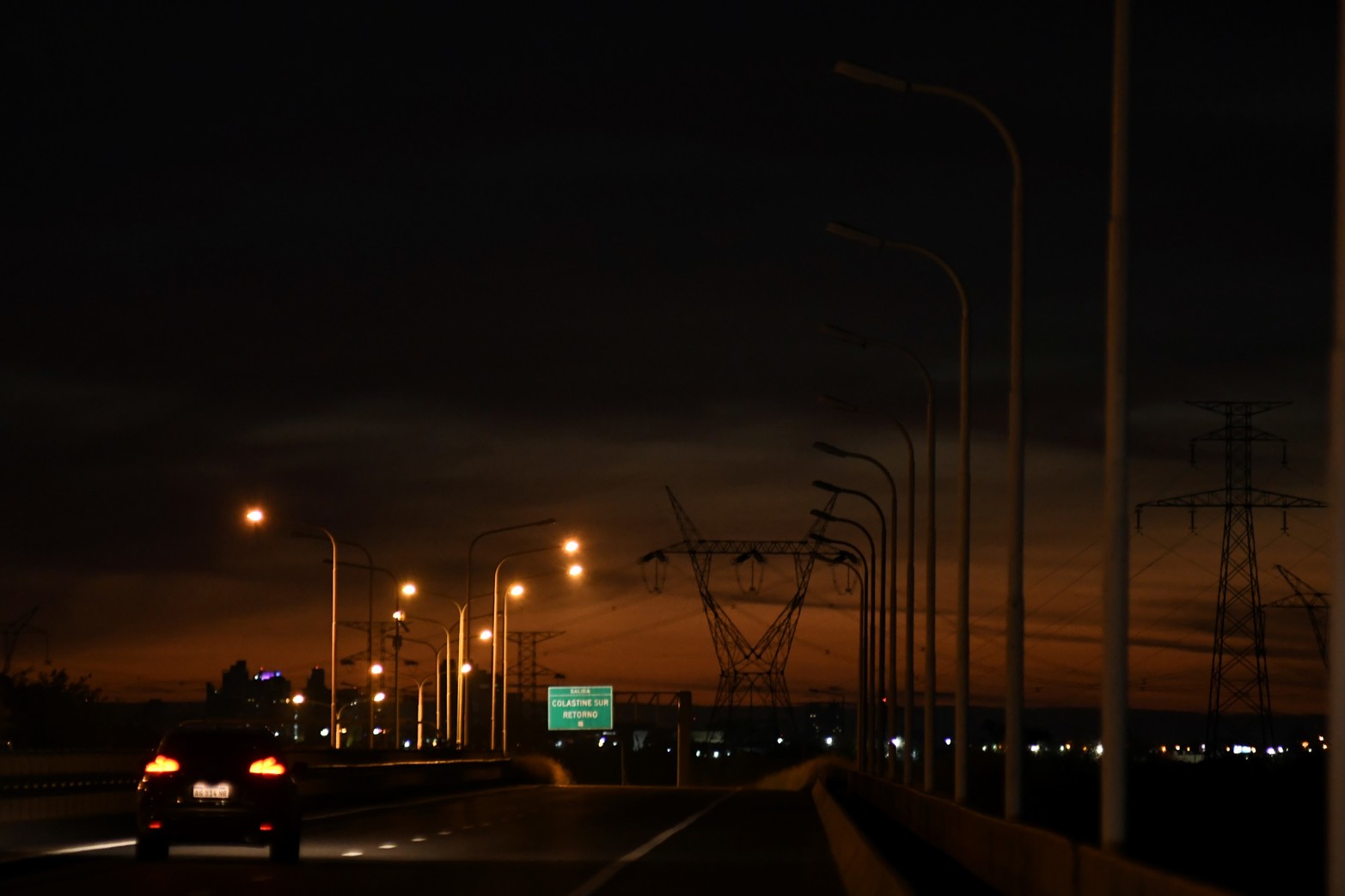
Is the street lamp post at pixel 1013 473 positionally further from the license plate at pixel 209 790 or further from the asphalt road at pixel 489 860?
the license plate at pixel 209 790

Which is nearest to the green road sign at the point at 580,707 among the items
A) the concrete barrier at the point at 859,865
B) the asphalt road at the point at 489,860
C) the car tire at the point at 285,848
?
the asphalt road at the point at 489,860

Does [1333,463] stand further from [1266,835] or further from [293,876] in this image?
[1266,835]

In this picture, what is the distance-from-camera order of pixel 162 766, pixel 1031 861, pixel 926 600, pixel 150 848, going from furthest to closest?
pixel 926 600 < pixel 150 848 < pixel 162 766 < pixel 1031 861

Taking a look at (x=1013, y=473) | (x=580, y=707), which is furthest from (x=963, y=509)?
(x=580, y=707)

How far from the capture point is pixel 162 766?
85.9 ft

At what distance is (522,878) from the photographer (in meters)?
23.6

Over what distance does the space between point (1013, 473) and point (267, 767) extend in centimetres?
1008

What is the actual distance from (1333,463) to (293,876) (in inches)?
671

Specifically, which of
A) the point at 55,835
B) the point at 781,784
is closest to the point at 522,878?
the point at 55,835

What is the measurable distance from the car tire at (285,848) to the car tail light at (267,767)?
0.78m

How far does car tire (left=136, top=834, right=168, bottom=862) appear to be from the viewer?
26219mm

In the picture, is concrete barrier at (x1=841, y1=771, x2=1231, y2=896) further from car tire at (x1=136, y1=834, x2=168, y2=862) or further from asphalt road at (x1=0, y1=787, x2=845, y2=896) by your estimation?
car tire at (x1=136, y1=834, x2=168, y2=862)

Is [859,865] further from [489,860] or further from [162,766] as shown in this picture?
[162,766]

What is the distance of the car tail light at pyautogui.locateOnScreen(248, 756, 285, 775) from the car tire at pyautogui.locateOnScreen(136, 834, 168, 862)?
1416 mm
